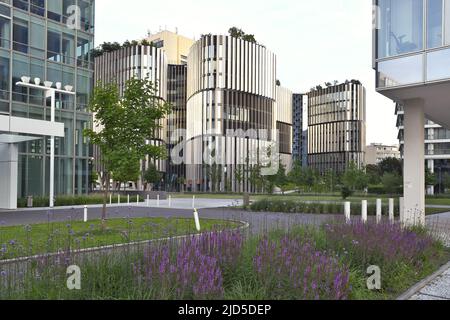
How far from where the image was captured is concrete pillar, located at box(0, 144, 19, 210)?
26.3 m

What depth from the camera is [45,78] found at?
3231cm

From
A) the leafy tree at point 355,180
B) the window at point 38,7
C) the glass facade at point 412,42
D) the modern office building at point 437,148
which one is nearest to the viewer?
the glass facade at point 412,42

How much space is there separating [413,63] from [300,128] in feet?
480

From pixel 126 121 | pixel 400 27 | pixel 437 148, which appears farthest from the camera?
pixel 437 148

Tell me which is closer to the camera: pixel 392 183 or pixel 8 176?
pixel 8 176

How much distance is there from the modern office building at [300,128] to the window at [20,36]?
122254 mm

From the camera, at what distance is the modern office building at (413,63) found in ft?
Answer: 47.3

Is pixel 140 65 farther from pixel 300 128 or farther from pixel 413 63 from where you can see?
pixel 300 128

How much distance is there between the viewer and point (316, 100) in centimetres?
13950

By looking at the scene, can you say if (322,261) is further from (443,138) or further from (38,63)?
(443,138)

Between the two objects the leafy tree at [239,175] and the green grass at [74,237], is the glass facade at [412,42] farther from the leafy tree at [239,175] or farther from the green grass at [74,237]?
the leafy tree at [239,175]

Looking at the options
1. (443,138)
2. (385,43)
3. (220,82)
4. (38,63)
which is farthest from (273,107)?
(385,43)

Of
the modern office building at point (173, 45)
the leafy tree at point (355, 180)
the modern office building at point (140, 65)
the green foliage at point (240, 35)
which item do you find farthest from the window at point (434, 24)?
the modern office building at point (173, 45)

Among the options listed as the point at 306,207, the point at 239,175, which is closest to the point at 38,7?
the point at 306,207
